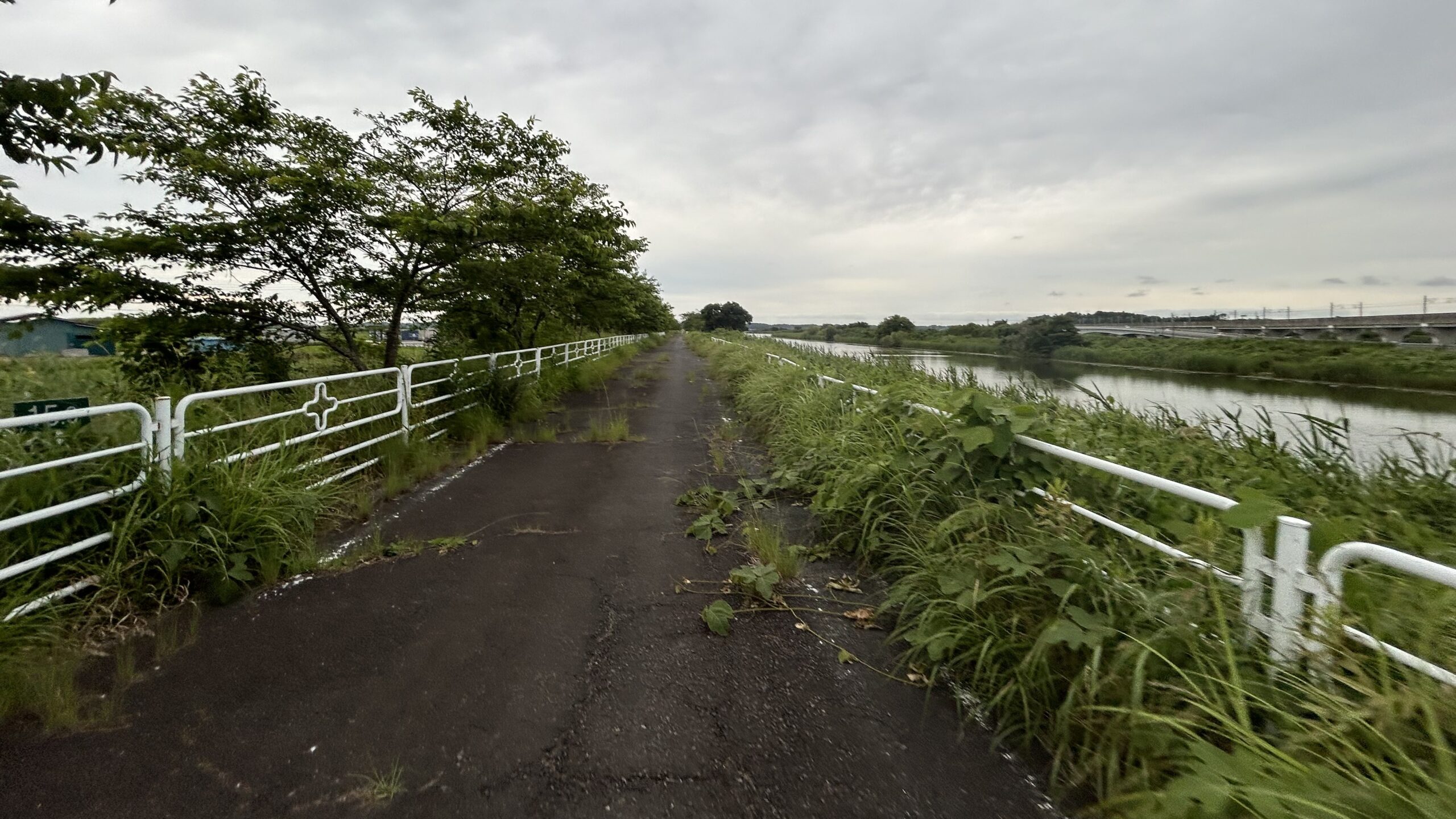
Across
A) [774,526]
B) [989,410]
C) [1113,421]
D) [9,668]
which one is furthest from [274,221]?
[1113,421]

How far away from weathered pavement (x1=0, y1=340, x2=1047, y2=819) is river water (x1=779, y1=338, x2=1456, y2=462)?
295cm

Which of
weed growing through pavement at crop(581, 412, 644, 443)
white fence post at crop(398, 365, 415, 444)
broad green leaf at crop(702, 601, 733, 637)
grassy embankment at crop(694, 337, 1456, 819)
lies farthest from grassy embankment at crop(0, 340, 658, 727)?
grassy embankment at crop(694, 337, 1456, 819)

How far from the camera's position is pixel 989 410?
9.99 feet

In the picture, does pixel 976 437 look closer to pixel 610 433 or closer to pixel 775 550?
pixel 775 550

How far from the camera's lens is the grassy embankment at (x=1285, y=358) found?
5340 mm

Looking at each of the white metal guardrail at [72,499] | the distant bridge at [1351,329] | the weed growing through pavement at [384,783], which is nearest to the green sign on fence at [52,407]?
the white metal guardrail at [72,499]

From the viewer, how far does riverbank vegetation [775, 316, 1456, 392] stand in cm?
539

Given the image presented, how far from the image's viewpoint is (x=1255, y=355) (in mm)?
7676

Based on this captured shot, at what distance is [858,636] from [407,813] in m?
1.82

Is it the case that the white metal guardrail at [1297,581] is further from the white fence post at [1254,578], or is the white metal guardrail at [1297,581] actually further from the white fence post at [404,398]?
the white fence post at [404,398]

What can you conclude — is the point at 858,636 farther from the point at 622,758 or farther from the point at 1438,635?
the point at 1438,635

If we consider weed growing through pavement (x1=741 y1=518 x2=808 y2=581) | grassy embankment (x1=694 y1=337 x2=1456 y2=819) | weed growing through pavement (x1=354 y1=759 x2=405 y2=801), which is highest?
grassy embankment (x1=694 y1=337 x2=1456 y2=819)

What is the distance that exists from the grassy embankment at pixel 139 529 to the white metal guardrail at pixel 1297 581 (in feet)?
12.1

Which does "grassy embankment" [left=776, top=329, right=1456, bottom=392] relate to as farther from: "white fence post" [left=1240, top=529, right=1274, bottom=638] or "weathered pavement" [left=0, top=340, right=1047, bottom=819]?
"weathered pavement" [left=0, top=340, right=1047, bottom=819]
